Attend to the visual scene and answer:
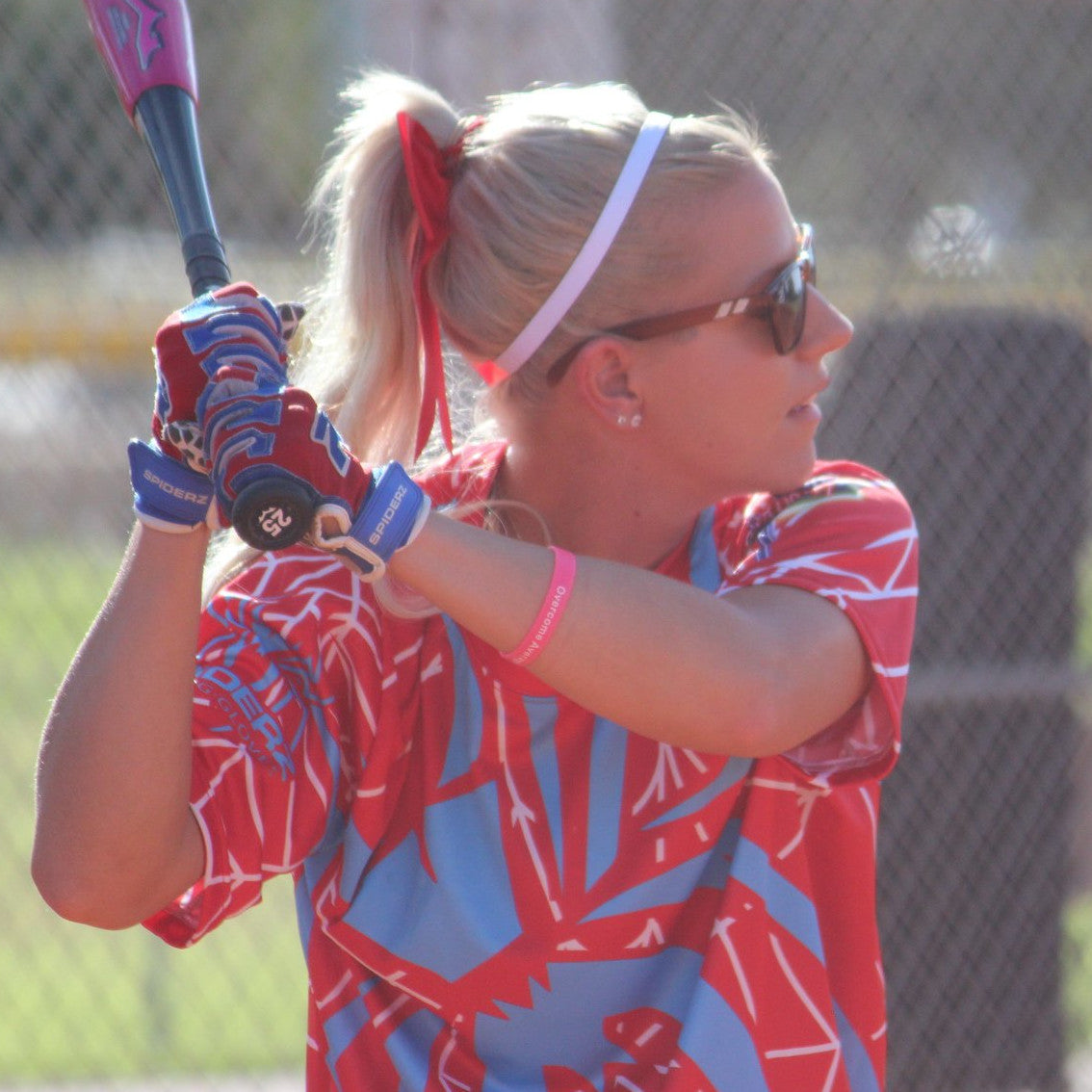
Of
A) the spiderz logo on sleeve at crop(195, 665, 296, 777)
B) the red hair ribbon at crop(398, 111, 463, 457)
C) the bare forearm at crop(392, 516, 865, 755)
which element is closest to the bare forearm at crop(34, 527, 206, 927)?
the spiderz logo on sleeve at crop(195, 665, 296, 777)

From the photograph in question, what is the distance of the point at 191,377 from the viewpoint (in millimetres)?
1373

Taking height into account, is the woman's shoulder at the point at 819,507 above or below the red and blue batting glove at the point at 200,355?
below

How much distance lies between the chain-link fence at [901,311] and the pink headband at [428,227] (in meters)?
1.16

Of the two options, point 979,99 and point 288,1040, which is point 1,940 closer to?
point 288,1040

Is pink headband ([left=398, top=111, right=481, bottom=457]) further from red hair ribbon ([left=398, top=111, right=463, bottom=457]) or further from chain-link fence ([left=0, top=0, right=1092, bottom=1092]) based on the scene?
chain-link fence ([left=0, top=0, right=1092, bottom=1092])

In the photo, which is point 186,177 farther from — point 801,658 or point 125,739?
point 801,658

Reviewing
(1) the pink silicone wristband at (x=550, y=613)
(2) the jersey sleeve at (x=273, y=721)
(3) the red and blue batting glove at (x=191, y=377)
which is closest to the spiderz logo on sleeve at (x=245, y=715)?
(2) the jersey sleeve at (x=273, y=721)

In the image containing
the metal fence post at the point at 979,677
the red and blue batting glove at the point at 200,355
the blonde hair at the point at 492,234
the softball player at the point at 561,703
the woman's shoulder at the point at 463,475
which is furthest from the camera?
the metal fence post at the point at 979,677

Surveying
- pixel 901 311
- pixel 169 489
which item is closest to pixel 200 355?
pixel 169 489

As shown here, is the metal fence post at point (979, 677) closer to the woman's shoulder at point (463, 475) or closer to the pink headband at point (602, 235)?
the woman's shoulder at point (463, 475)

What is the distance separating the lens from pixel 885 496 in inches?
68.1

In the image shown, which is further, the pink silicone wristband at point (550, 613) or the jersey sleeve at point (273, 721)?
the jersey sleeve at point (273, 721)

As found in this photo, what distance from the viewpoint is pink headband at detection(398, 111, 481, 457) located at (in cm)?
175

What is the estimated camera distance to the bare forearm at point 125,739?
144 cm
